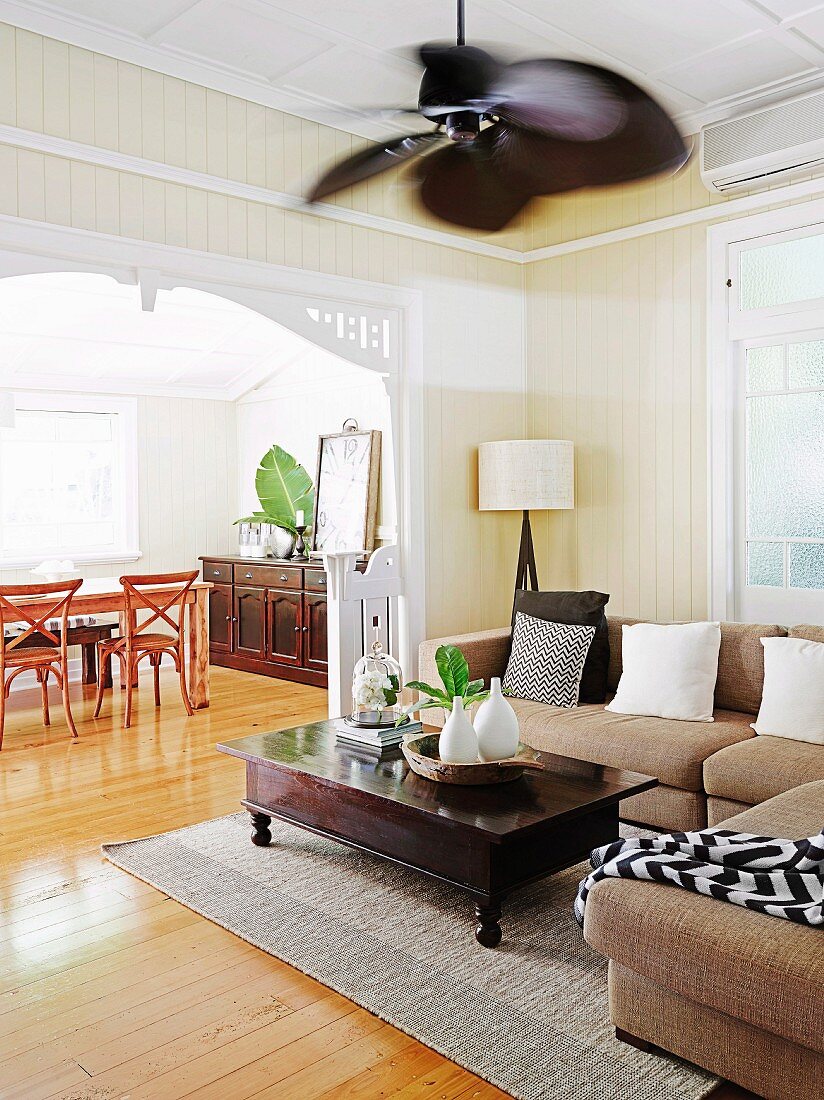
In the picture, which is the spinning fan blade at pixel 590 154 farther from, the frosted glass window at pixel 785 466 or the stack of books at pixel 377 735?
the frosted glass window at pixel 785 466

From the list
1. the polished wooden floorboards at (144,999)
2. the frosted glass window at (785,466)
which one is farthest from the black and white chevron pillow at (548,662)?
the polished wooden floorboards at (144,999)

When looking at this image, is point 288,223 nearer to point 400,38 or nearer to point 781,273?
point 400,38

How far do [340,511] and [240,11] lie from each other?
3901mm

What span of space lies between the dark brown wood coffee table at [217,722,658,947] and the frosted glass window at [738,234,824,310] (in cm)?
244

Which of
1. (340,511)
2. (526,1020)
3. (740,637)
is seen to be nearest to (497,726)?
(526,1020)

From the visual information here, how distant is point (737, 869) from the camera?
222 cm

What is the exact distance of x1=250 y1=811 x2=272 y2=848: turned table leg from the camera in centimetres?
359

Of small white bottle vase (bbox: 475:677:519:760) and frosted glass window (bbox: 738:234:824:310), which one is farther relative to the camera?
frosted glass window (bbox: 738:234:824:310)

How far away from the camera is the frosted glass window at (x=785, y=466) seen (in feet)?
14.3

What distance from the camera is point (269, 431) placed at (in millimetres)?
7867

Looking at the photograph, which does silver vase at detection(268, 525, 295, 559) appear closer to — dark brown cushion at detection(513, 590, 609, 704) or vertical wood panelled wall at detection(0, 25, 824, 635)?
vertical wood panelled wall at detection(0, 25, 824, 635)

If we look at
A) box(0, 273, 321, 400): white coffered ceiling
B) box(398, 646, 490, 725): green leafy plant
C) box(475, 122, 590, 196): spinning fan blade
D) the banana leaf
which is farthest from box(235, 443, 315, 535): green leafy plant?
box(475, 122, 590, 196): spinning fan blade

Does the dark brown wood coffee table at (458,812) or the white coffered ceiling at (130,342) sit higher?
the white coffered ceiling at (130,342)

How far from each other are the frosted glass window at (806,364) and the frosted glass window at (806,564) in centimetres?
72
